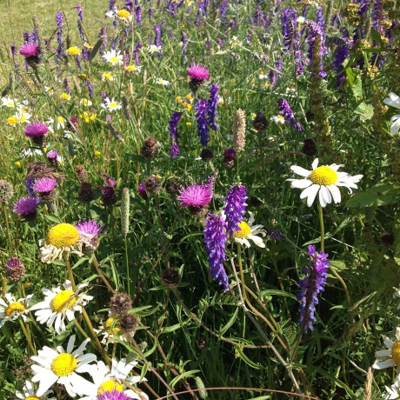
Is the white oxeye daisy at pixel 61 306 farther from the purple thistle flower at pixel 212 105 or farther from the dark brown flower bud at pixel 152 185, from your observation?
the purple thistle flower at pixel 212 105

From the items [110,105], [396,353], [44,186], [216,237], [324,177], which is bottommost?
[110,105]

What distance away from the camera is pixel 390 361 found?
131 centimetres

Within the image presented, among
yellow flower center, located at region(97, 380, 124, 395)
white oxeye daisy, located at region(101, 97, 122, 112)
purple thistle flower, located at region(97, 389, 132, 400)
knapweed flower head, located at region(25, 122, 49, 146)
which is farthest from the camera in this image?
white oxeye daisy, located at region(101, 97, 122, 112)

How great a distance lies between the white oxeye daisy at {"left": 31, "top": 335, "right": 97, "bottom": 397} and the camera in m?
1.34

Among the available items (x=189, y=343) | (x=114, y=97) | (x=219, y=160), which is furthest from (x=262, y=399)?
(x=114, y=97)

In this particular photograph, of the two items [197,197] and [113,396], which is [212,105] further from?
[113,396]

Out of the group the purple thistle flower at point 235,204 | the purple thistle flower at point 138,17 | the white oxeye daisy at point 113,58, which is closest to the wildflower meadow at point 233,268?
the purple thistle flower at point 235,204

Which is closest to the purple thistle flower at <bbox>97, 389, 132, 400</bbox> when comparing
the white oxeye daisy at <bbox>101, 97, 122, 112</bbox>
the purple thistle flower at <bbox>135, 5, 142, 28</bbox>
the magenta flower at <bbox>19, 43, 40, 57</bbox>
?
the magenta flower at <bbox>19, 43, 40, 57</bbox>

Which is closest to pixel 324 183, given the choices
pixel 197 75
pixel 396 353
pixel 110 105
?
pixel 396 353

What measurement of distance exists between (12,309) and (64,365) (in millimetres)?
362

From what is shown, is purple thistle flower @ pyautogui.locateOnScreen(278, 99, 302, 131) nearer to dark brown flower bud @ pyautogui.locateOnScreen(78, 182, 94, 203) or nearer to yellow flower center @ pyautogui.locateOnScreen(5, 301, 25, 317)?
dark brown flower bud @ pyautogui.locateOnScreen(78, 182, 94, 203)

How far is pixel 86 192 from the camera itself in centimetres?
187

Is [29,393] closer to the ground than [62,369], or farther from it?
closer to the ground

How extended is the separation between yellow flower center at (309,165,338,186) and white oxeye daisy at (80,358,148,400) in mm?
788
